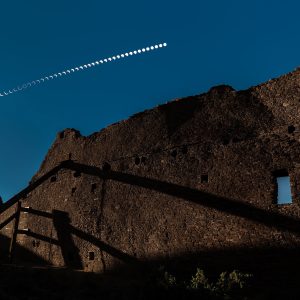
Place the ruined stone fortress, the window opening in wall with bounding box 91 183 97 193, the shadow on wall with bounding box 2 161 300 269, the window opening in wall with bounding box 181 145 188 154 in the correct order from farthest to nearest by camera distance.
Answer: the window opening in wall with bounding box 91 183 97 193, the window opening in wall with bounding box 181 145 188 154, the ruined stone fortress, the shadow on wall with bounding box 2 161 300 269

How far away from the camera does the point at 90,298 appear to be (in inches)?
374

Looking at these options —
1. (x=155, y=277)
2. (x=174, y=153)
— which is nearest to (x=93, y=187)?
(x=174, y=153)

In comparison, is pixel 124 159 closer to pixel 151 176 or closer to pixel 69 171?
pixel 151 176

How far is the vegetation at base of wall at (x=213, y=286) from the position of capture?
901 centimetres

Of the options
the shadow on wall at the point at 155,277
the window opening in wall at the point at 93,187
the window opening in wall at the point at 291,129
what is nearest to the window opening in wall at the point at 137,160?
the window opening in wall at the point at 93,187

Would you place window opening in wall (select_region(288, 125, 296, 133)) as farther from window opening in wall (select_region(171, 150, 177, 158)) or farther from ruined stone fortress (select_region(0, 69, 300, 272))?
window opening in wall (select_region(171, 150, 177, 158))

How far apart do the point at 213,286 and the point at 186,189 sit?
2.57m

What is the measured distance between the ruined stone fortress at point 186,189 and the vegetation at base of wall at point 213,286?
37 centimetres

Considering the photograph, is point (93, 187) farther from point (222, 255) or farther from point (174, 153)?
point (222, 255)

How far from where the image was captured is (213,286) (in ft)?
31.2

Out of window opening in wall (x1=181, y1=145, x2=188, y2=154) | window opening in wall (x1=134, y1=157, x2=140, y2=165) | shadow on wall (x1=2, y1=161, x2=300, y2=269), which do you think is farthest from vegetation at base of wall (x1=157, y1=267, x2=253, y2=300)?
window opening in wall (x1=134, y1=157, x2=140, y2=165)

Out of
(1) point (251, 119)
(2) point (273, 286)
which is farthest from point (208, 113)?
(2) point (273, 286)

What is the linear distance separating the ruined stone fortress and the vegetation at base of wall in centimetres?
37

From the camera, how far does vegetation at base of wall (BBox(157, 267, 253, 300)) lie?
355 inches
